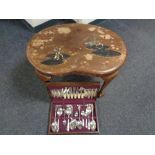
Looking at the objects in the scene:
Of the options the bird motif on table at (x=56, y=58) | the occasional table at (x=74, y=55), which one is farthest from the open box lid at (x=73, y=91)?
the bird motif on table at (x=56, y=58)

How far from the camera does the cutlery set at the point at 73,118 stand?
4.56 ft

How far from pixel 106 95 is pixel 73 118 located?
32 cm

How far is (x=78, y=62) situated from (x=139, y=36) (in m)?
1.08

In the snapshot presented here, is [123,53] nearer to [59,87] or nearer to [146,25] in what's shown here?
[59,87]

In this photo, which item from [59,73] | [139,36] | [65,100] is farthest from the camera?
[139,36]

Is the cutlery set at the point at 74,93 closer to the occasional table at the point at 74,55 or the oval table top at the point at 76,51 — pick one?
the occasional table at the point at 74,55

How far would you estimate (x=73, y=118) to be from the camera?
1.44 meters

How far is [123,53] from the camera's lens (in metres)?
1.28

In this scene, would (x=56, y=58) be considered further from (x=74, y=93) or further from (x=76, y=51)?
(x=74, y=93)

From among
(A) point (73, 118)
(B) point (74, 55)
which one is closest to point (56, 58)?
(B) point (74, 55)

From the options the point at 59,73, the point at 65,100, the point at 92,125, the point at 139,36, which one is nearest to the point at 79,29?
the point at 59,73

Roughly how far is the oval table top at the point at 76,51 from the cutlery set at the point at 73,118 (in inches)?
14.7

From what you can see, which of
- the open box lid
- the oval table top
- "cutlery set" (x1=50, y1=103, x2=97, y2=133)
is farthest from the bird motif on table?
"cutlery set" (x1=50, y1=103, x2=97, y2=133)

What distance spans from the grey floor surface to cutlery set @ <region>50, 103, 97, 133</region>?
6cm
